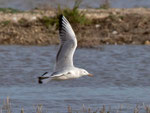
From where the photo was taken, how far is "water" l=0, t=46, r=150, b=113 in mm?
9094

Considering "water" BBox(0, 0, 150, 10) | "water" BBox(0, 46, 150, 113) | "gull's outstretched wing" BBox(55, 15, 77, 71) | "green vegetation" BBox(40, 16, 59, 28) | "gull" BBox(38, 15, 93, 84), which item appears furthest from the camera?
"water" BBox(0, 0, 150, 10)

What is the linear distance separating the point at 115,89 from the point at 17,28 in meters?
4.82

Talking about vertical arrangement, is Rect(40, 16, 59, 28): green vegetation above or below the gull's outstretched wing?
above

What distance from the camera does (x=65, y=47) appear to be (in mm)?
8547

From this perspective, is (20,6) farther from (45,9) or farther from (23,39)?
(23,39)

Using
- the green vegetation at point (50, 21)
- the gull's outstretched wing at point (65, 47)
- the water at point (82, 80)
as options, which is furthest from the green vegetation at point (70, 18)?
the gull's outstretched wing at point (65, 47)

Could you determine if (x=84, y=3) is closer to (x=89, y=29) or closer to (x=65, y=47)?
(x=89, y=29)

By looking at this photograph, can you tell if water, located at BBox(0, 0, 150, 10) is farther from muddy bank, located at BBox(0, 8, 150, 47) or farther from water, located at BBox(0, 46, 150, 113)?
water, located at BBox(0, 46, 150, 113)

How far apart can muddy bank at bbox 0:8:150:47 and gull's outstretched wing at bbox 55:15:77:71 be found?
505cm

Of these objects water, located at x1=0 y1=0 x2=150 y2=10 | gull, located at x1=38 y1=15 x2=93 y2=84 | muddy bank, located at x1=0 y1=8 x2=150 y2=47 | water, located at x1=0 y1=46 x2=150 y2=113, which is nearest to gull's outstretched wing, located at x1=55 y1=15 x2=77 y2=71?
gull, located at x1=38 y1=15 x2=93 y2=84

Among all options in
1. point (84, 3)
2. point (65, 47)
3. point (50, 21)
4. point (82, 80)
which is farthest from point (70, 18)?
point (65, 47)

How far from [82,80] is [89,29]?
3747 mm

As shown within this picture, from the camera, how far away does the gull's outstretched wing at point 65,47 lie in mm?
8500

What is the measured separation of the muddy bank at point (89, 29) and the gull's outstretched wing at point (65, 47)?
16.6 feet
